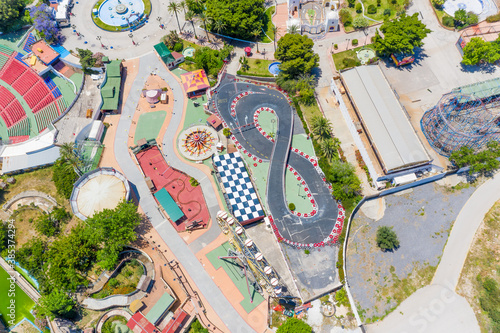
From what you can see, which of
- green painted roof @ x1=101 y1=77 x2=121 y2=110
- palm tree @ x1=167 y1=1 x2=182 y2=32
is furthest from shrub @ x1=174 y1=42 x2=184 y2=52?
green painted roof @ x1=101 y1=77 x2=121 y2=110

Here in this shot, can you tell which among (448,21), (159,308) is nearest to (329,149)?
(159,308)

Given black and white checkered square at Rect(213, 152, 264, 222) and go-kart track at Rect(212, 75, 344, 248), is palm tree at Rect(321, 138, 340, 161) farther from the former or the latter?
black and white checkered square at Rect(213, 152, 264, 222)

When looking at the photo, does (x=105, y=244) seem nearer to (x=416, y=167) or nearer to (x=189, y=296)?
(x=189, y=296)

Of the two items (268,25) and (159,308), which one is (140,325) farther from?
(268,25)

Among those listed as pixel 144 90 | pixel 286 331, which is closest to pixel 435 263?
pixel 286 331

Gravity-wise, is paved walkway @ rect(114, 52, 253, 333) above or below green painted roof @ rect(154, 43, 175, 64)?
Answer: below
